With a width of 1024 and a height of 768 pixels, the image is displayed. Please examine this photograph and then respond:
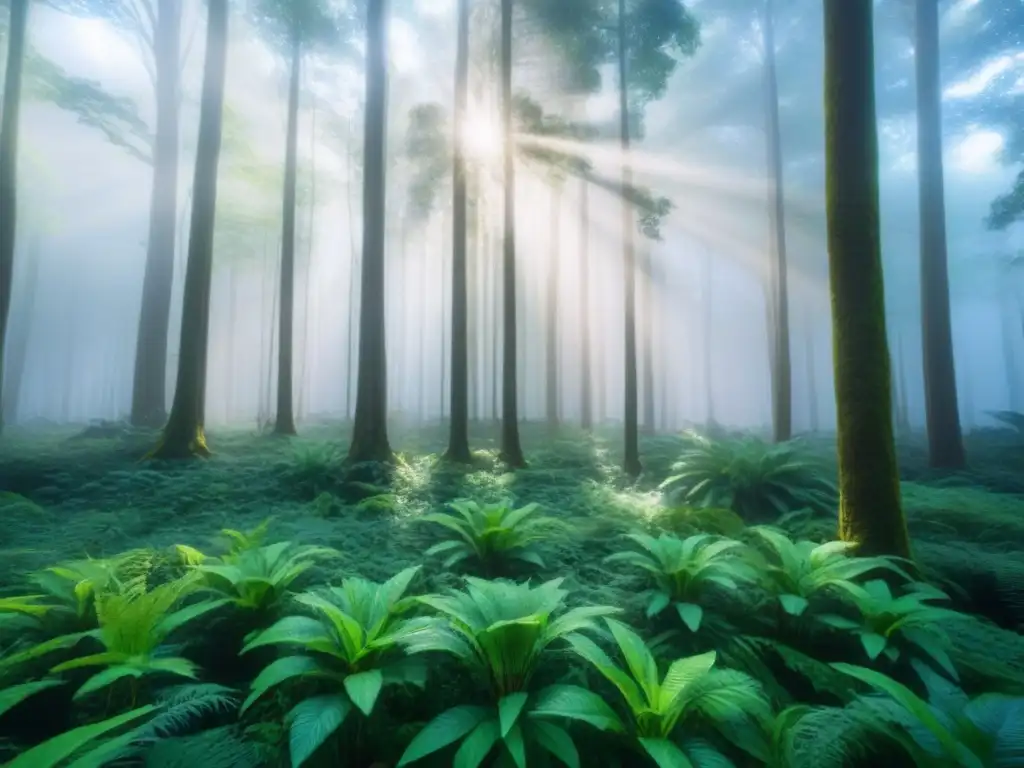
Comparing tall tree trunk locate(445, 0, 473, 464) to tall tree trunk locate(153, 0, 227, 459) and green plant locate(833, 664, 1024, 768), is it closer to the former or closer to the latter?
tall tree trunk locate(153, 0, 227, 459)

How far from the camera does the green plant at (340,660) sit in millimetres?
2414

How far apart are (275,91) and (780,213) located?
20.4 metres

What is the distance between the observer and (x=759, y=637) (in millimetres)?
3617

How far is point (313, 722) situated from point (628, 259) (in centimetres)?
1132

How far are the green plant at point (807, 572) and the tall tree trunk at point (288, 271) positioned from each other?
14.2 metres

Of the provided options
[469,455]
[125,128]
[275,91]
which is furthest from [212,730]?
[275,91]

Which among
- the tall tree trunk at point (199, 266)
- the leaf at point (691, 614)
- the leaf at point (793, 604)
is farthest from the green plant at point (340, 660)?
the tall tree trunk at point (199, 266)

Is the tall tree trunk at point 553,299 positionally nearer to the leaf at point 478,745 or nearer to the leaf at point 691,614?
the leaf at point 691,614

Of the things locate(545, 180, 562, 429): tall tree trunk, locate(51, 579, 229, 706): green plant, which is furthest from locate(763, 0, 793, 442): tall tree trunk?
locate(51, 579, 229, 706): green plant

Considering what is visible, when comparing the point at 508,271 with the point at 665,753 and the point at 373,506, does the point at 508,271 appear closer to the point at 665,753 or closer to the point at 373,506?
the point at 373,506

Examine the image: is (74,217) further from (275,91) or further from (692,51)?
(692,51)

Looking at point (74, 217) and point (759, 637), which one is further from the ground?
point (74, 217)

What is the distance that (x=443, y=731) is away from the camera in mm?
2410

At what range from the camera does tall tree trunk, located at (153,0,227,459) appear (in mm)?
10039
